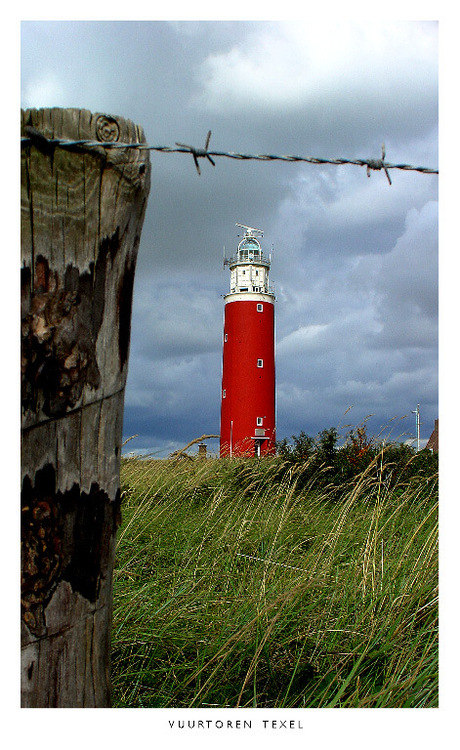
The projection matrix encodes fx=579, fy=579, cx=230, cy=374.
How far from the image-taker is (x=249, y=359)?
21.9 metres

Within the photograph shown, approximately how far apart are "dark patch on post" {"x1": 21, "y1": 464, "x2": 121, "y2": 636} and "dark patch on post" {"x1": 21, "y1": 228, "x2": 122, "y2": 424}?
0.16 metres

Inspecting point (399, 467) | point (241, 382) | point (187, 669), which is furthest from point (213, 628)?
point (241, 382)

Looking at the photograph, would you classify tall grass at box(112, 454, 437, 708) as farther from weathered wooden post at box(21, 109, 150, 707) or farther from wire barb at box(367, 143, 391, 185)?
wire barb at box(367, 143, 391, 185)

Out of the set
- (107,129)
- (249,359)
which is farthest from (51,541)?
(249,359)

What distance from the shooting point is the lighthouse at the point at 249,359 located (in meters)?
21.9

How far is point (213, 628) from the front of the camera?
2375mm

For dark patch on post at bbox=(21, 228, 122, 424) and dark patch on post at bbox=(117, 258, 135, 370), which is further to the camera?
dark patch on post at bbox=(117, 258, 135, 370)

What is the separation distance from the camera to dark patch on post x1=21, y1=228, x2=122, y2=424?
123cm

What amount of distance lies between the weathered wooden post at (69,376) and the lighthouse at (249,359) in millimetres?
20186

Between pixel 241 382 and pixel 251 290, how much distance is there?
145 inches

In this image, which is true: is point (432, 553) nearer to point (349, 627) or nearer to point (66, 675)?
point (349, 627)

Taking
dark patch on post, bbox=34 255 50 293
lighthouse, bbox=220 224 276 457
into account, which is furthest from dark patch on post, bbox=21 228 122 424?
lighthouse, bbox=220 224 276 457

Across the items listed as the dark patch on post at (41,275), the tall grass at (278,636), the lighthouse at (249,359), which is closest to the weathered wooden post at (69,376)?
the dark patch on post at (41,275)

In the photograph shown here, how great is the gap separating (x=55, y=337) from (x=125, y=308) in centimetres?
19
